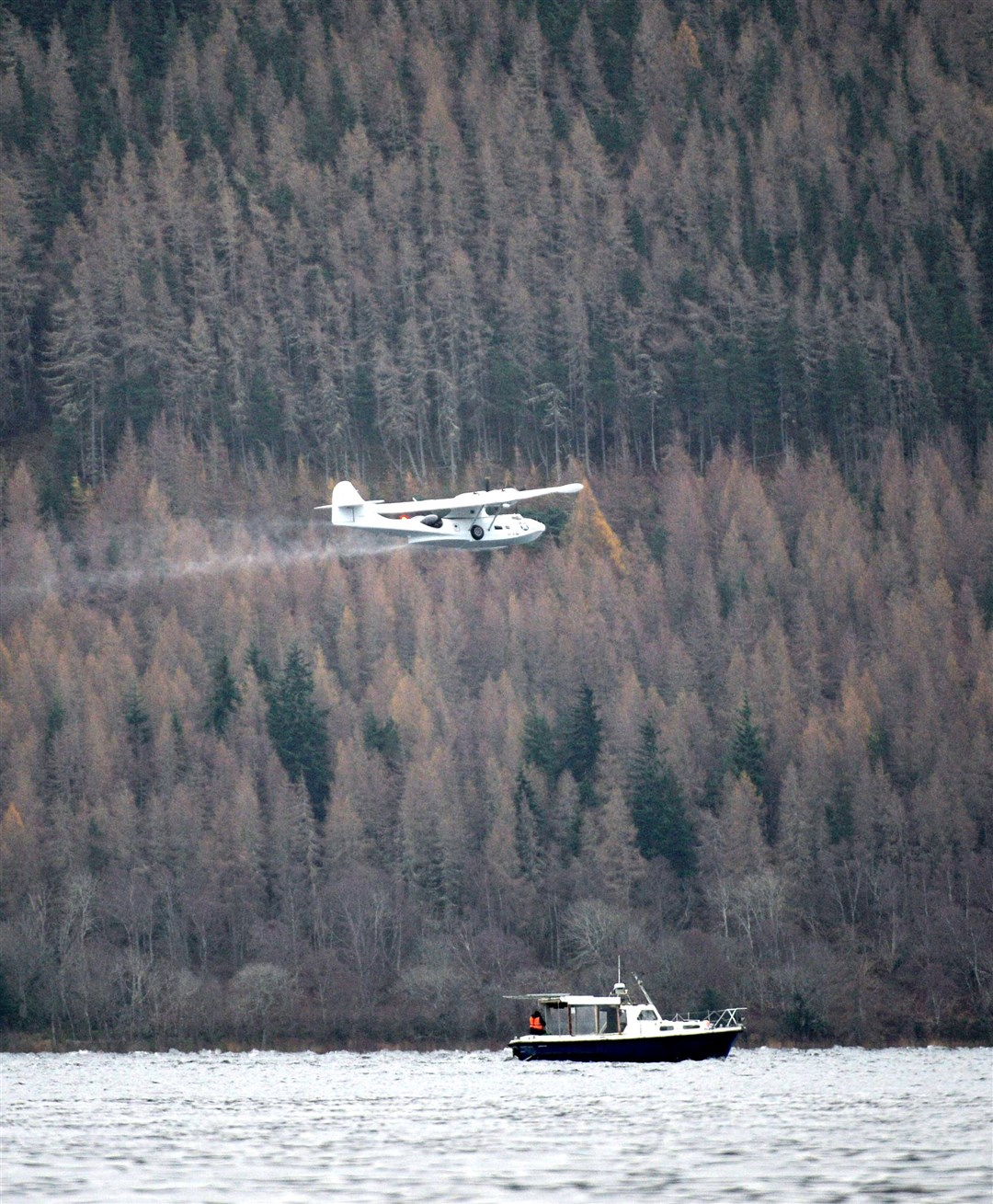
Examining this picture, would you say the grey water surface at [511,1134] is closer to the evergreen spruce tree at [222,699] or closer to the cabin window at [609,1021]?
the cabin window at [609,1021]

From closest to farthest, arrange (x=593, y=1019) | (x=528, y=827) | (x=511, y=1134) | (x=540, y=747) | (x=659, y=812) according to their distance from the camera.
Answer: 1. (x=511, y=1134)
2. (x=593, y=1019)
3. (x=528, y=827)
4. (x=659, y=812)
5. (x=540, y=747)

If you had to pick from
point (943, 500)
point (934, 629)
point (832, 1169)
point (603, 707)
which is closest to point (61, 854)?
point (603, 707)

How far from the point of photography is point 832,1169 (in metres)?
47.9

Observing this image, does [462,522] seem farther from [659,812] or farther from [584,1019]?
[659,812]

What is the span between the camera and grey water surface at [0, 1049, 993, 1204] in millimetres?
46188

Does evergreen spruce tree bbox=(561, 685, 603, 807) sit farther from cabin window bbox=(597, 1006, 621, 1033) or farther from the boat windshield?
cabin window bbox=(597, 1006, 621, 1033)

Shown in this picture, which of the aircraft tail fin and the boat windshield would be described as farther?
the aircraft tail fin

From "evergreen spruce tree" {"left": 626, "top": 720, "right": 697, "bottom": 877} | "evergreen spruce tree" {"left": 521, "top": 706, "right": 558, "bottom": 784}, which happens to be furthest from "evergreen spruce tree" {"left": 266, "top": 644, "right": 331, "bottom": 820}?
"evergreen spruce tree" {"left": 626, "top": 720, "right": 697, "bottom": 877}

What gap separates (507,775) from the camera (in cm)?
14300

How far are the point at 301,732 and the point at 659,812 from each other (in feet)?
90.2

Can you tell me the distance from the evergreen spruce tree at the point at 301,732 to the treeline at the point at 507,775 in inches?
8.8

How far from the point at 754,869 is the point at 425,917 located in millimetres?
19533

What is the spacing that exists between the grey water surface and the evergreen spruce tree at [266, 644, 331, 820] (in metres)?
62.4

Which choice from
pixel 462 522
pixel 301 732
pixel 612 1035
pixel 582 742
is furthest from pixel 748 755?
pixel 612 1035
